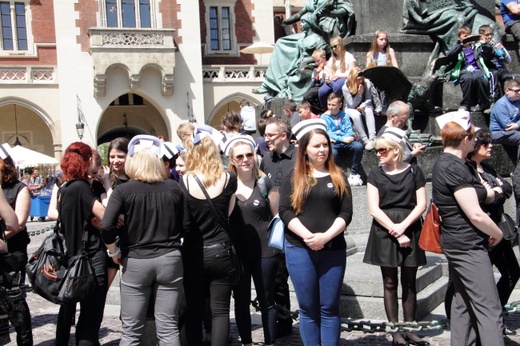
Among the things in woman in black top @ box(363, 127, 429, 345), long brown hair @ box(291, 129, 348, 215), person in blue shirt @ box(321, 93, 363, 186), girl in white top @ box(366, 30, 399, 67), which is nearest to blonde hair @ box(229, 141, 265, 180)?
long brown hair @ box(291, 129, 348, 215)

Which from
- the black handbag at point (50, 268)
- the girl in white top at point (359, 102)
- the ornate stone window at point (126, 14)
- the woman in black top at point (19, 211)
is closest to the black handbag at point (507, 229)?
the girl in white top at point (359, 102)

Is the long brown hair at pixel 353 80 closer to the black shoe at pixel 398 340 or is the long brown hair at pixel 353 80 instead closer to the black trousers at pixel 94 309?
the black shoe at pixel 398 340

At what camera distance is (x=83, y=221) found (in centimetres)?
491

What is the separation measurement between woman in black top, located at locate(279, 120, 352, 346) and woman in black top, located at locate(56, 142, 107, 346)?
144 cm

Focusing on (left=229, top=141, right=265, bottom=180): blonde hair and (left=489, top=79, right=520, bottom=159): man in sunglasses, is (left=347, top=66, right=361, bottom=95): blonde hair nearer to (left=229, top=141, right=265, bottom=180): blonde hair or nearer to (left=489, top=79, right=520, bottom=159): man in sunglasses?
(left=489, top=79, right=520, bottom=159): man in sunglasses

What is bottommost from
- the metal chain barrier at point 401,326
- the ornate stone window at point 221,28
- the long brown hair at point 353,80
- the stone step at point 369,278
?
the metal chain barrier at point 401,326

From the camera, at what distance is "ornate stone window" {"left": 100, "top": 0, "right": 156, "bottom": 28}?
102 ft

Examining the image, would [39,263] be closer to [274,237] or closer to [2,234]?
[2,234]

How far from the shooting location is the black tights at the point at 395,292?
5207mm

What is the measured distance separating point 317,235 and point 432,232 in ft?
2.96

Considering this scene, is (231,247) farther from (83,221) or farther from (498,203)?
(498,203)

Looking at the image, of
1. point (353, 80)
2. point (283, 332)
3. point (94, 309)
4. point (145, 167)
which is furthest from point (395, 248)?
point (353, 80)

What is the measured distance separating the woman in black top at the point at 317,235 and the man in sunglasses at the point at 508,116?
3586 millimetres

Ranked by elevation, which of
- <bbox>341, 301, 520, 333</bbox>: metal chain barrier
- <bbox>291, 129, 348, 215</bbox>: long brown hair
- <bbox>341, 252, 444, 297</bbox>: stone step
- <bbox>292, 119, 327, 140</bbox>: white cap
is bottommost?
<bbox>341, 301, 520, 333</bbox>: metal chain barrier
